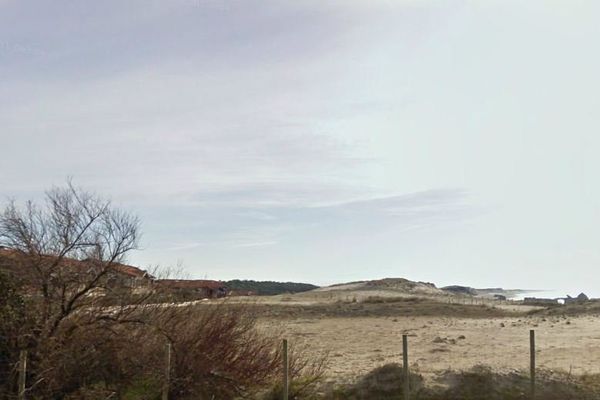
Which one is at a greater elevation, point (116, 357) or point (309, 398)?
point (116, 357)

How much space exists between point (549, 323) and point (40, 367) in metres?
31.3

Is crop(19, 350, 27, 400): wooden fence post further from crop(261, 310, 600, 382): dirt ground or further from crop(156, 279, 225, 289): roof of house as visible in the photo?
crop(261, 310, 600, 382): dirt ground

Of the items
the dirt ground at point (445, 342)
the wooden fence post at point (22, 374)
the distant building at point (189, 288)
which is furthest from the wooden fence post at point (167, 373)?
the dirt ground at point (445, 342)

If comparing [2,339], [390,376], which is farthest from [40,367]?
[390,376]

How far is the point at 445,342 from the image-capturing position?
28.5m

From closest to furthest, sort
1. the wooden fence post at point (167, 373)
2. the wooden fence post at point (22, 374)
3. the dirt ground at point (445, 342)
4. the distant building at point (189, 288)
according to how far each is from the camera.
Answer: the wooden fence post at point (22, 374), the wooden fence post at point (167, 373), the distant building at point (189, 288), the dirt ground at point (445, 342)

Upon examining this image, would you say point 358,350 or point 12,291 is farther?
point 358,350

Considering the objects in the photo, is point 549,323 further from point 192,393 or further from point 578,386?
point 192,393

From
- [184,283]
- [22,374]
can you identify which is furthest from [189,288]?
[22,374]

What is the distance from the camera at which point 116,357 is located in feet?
44.0

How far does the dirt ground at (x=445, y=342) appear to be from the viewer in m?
21.2

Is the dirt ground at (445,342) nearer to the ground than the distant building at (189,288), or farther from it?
nearer to the ground

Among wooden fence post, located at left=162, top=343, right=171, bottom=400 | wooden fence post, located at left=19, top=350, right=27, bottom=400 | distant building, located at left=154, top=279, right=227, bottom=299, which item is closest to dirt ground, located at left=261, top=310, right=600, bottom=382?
distant building, located at left=154, top=279, right=227, bottom=299

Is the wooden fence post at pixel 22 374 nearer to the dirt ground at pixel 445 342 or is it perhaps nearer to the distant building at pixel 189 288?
the distant building at pixel 189 288
